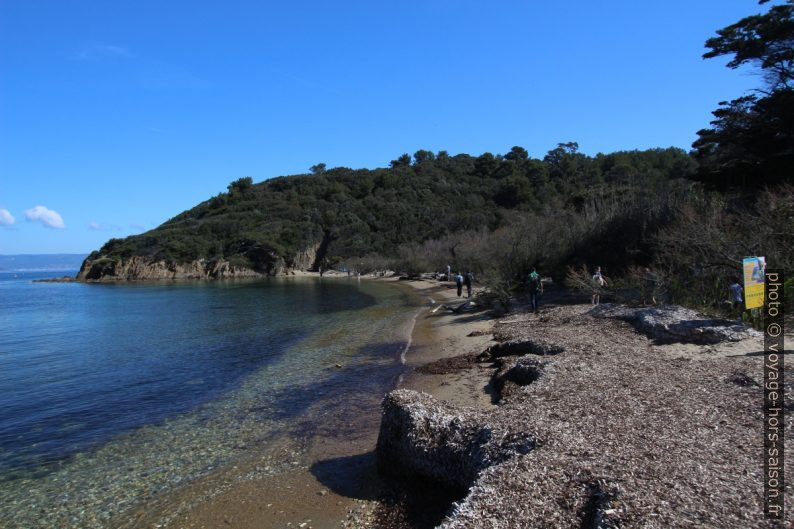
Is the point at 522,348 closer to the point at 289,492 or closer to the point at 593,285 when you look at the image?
the point at 593,285

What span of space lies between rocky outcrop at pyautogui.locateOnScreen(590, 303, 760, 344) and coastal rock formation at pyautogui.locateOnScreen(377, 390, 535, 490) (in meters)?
7.71

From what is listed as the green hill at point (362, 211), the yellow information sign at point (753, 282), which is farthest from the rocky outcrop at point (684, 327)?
the green hill at point (362, 211)

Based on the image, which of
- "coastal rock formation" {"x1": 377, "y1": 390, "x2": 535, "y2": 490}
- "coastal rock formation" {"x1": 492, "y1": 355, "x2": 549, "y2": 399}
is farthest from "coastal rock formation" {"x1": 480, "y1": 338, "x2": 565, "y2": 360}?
"coastal rock formation" {"x1": 377, "y1": 390, "x2": 535, "y2": 490}

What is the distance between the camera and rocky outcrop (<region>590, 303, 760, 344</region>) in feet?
38.7

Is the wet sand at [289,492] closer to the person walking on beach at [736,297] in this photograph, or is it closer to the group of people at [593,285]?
the person walking on beach at [736,297]

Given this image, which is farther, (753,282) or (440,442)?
(753,282)

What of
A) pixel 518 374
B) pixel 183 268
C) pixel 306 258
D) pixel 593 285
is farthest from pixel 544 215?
pixel 183 268

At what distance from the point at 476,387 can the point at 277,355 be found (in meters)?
9.22

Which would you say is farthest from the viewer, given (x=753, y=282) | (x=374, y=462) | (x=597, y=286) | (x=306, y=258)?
(x=306, y=258)

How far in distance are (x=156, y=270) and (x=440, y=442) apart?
97646 mm

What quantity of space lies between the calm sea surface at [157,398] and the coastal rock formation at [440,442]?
286 centimetres

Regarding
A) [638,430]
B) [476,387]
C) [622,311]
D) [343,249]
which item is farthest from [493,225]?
[638,430]

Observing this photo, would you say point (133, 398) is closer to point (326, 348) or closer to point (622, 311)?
point (326, 348)

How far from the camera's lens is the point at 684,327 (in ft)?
41.9
